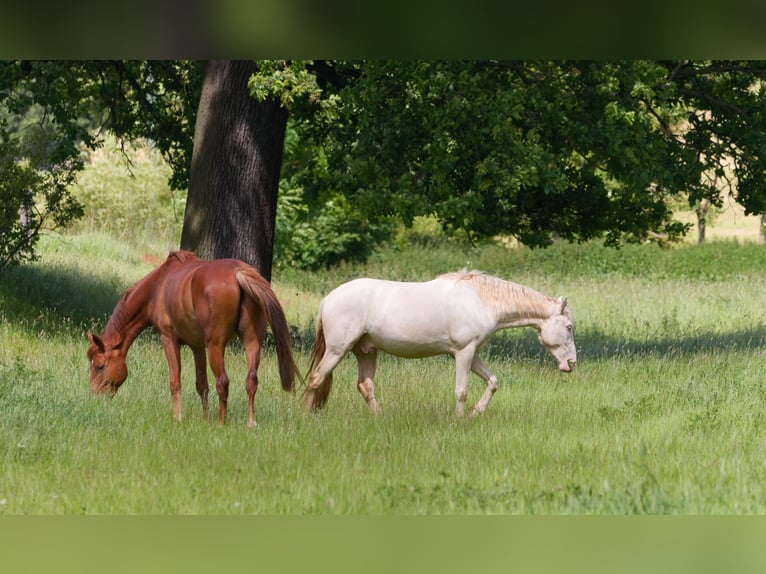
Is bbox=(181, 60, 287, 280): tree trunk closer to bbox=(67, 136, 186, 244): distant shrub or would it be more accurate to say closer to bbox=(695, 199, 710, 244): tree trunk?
bbox=(67, 136, 186, 244): distant shrub

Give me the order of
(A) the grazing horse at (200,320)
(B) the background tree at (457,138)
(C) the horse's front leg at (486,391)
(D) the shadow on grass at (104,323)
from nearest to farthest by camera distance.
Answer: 1. (A) the grazing horse at (200,320)
2. (C) the horse's front leg at (486,391)
3. (B) the background tree at (457,138)
4. (D) the shadow on grass at (104,323)

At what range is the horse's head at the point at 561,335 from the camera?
10453mm

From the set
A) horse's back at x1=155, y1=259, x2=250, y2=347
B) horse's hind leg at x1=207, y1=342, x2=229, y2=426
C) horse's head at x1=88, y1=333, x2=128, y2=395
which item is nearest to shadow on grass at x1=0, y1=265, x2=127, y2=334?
horse's head at x1=88, y1=333, x2=128, y2=395

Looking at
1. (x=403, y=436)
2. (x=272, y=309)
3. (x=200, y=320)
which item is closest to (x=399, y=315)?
(x=272, y=309)

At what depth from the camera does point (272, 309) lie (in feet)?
31.3

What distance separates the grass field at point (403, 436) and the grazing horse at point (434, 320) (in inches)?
16.9

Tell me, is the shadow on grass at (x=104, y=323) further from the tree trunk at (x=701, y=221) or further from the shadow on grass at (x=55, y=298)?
the tree trunk at (x=701, y=221)

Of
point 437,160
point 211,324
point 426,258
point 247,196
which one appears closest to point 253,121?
point 247,196

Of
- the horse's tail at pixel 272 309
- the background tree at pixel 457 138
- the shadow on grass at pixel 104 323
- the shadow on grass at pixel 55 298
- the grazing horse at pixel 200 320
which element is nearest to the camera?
the horse's tail at pixel 272 309

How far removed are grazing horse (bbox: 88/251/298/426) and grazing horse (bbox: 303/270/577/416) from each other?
69 centimetres

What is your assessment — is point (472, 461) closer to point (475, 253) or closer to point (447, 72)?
point (447, 72)

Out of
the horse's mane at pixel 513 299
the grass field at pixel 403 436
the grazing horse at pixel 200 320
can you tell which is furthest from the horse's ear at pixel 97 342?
the horse's mane at pixel 513 299

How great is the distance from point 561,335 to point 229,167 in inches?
251

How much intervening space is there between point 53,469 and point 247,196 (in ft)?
24.1
